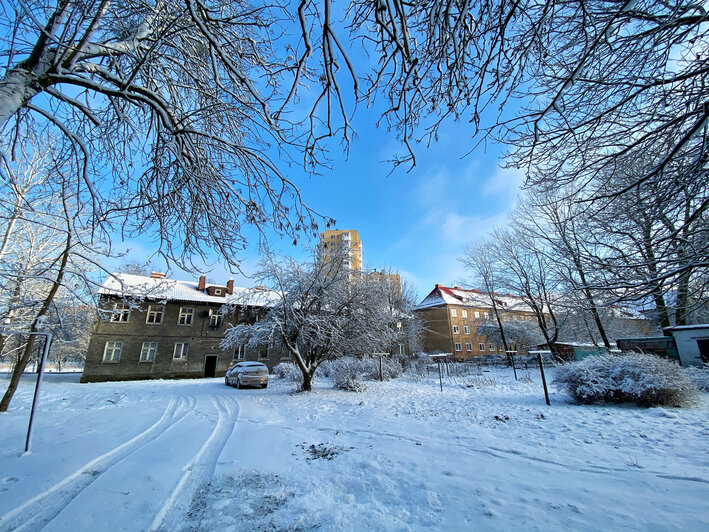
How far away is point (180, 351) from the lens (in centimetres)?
2481

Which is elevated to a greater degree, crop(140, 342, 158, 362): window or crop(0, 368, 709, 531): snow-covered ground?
crop(140, 342, 158, 362): window

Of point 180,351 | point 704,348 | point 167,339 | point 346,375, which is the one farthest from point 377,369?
point 167,339

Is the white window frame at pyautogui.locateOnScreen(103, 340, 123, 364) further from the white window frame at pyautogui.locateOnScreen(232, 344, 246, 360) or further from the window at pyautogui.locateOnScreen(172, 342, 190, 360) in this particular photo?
the white window frame at pyautogui.locateOnScreen(232, 344, 246, 360)

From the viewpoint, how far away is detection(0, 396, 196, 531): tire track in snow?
2738mm

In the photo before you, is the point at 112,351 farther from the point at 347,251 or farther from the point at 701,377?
the point at 701,377

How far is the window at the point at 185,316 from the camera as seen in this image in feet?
82.7

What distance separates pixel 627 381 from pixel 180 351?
28427mm

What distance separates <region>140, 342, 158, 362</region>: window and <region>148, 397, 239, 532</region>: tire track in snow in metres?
21.4

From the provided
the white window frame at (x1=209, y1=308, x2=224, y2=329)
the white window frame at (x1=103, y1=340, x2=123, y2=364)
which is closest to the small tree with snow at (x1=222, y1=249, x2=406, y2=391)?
the white window frame at (x1=209, y1=308, x2=224, y2=329)

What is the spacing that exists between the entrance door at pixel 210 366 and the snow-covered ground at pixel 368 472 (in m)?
19.4

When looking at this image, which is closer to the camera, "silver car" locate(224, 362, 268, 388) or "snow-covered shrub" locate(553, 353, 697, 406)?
"snow-covered shrub" locate(553, 353, 697, 406)

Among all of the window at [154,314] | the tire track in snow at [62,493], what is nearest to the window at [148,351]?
the window at [154,314]

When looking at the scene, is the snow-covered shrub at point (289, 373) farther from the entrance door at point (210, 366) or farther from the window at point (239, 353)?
the entrance door at point (210, 366)

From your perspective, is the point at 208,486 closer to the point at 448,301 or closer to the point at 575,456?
the point at 575,456
